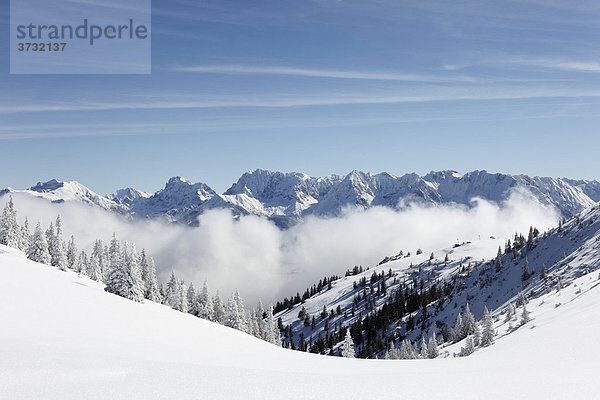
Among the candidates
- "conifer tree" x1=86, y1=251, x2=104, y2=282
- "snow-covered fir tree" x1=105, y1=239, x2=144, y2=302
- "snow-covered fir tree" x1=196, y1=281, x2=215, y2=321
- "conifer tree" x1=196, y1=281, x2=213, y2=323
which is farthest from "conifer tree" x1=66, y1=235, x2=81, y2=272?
"snow-covered fir tree" x1=105, y1=239, x2=144, y2=302

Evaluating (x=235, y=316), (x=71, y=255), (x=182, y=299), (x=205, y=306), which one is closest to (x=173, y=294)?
(x=182, y=299)

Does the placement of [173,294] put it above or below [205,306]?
above

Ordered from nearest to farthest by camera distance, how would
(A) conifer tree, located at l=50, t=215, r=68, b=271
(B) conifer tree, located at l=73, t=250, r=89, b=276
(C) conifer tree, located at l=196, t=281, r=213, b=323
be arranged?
(A) conifer tree, located at l=50, t=215, r=68, b=271 < (C) conifer tree, located at l=196, t=281, r=213, b=323 < (B) conifer tree, located at l=73, t=250, r=89, b=276

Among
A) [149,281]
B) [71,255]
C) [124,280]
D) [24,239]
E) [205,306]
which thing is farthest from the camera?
[71,255]

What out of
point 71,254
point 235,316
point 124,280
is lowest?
point 235,316

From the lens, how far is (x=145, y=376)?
37.5 feet

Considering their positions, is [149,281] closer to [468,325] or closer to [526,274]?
[468,325]

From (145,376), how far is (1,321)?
16.0 m

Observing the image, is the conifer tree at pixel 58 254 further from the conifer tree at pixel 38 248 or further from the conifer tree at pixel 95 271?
the conifer tree at pixel 95 271

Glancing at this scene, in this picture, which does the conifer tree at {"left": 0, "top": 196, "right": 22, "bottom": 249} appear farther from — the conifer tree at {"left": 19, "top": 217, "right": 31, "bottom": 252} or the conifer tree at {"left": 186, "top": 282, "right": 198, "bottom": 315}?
the conifer tree at {"left": 186, "top": 282, "right": 198, "bottom": 315}

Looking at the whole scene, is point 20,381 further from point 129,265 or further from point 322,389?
point 129,265

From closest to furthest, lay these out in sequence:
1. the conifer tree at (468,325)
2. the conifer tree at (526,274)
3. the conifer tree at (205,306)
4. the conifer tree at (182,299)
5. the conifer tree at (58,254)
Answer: the conifer tree at (58,254) < the conifer tree at (182,299) < the conifer tree at (205,306) < the conifer tree at (468,325) < the conifer tree at (526,274)

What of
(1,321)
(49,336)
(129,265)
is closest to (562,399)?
(49,336)

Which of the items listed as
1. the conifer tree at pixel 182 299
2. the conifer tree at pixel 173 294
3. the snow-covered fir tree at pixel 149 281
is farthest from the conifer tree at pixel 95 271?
the conifer tree at pixel 182 299
